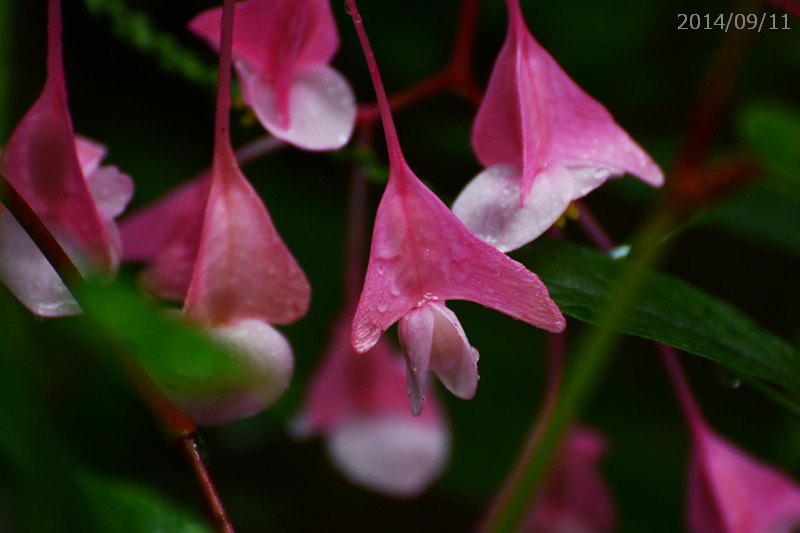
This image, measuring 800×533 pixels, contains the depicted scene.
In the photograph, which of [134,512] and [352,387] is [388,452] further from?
[134,512]

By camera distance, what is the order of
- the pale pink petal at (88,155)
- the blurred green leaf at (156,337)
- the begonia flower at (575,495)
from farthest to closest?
the begonia flower at (575,495), the pale pink petal at (88,155), the blurred green leaf at (156,337)

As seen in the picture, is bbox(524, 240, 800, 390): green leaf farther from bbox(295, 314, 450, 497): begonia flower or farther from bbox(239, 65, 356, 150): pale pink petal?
bbox(295, 314, 450, 497): begonia flower

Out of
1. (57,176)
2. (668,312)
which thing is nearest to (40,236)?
(57,176)

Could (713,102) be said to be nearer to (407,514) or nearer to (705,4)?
(705,4)

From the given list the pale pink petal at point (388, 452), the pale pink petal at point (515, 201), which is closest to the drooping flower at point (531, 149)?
the pale pink petal at point (515, 201)

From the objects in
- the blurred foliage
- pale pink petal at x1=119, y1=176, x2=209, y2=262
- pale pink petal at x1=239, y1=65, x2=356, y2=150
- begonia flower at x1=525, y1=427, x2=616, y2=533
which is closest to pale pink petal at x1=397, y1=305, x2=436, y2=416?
pale pink petal at x1=239, y1=65, x2=356, y2=150

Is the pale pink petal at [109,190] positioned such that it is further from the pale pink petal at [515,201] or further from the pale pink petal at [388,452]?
the pale pink petal at [388,452]

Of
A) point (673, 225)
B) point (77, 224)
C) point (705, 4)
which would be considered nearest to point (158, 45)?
point (77, 224)
